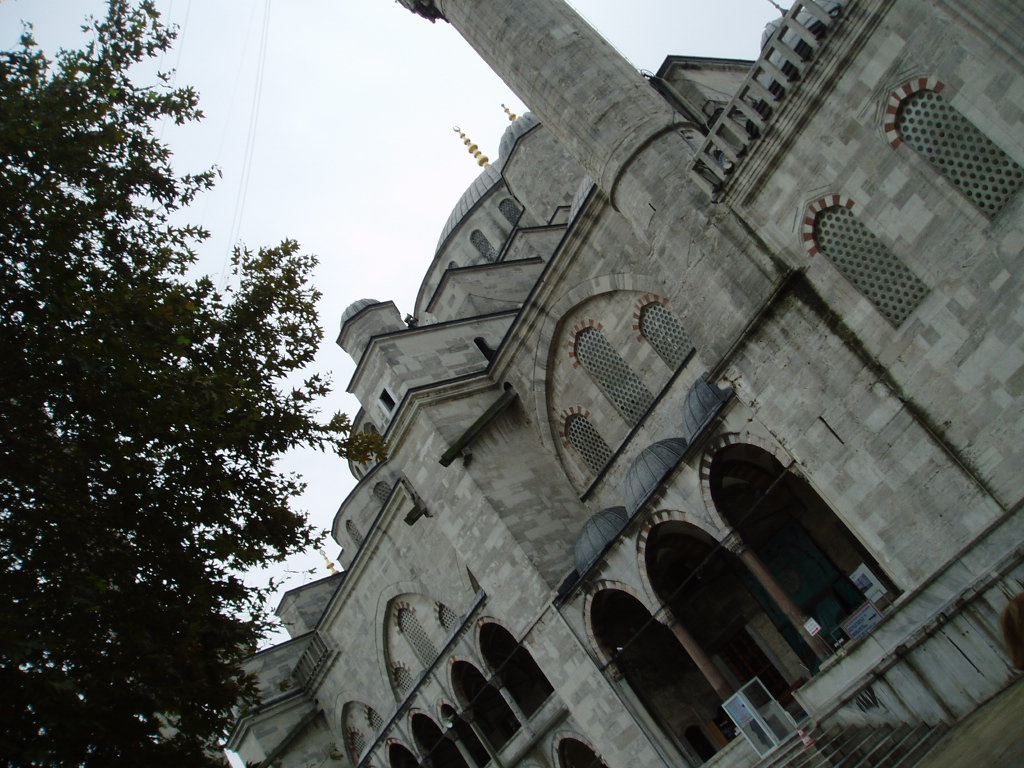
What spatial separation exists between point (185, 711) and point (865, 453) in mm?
6886

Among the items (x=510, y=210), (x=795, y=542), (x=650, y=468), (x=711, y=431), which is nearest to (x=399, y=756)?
A: (x=650, y=468)

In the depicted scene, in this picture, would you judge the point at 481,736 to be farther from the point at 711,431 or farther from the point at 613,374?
the point at 711,431

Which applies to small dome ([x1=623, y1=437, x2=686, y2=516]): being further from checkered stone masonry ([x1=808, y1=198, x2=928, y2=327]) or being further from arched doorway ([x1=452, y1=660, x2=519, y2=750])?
arched doorway ([x1=452, y1=660, x2=519, y2=750])

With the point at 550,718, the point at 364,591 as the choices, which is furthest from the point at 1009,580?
the point at 364,591

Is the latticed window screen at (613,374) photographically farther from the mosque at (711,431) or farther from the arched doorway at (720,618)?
the arched doorway at (720,618)

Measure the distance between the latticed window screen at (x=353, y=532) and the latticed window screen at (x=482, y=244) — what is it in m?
8.39

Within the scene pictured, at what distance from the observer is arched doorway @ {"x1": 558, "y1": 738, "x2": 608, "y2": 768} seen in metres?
13.6

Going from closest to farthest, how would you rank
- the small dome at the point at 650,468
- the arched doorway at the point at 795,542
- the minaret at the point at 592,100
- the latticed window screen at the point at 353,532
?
the minaret at the point at 592,100 < the small dome at the point at 650,468 < the arched doorway at the point at 795,542 < the latticed window screen at the point at 353,532

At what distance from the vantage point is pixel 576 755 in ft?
46.8

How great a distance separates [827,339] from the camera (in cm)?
887

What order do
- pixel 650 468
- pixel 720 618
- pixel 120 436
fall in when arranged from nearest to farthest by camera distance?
pixel 120 436 < pixel 650 468 < pixel 720 618

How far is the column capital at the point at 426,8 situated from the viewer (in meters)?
15.6

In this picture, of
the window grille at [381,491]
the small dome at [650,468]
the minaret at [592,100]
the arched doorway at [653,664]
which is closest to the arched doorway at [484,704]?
the arched doorway at [653,664]

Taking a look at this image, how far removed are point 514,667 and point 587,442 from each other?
4.53 meters
